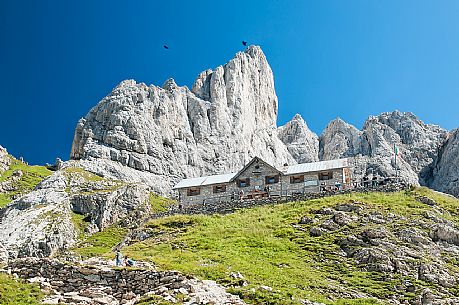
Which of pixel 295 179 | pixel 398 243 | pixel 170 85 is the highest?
pixel 170 85

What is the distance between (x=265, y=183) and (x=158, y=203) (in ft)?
158

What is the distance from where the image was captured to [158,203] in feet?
392

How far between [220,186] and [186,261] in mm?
35477

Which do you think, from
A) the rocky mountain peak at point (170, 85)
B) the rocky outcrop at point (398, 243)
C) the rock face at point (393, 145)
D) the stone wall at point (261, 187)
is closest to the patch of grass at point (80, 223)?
the stone wall at point (261, 187)

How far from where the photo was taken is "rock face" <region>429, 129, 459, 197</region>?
15218cm

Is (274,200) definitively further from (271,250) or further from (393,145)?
(393,145)

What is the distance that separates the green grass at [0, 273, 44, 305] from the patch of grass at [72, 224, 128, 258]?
50.3 meters

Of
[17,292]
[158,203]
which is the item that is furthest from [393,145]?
[17,292]

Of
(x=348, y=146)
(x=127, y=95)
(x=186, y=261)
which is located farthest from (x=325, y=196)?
(x=348, y=146)

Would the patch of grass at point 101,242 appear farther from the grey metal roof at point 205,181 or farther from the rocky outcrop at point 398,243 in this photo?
the rocky outcrop at point 398,243

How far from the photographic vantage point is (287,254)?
1855 inches

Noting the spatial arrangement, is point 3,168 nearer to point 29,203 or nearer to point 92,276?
point 29,203

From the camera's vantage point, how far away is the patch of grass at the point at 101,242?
82.7 m

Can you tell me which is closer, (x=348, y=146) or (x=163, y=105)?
(x=163, y=105)
